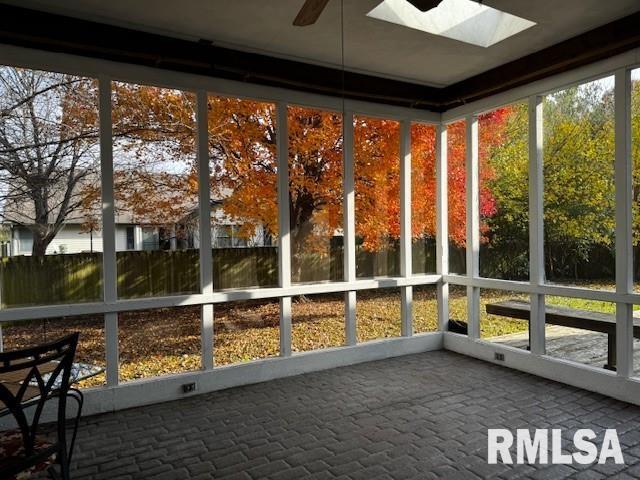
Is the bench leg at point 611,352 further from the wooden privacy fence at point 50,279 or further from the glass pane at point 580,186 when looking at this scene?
the wooden privacy fence at point 50,279

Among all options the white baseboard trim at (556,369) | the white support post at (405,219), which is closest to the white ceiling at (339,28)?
the white support post at (405,219)

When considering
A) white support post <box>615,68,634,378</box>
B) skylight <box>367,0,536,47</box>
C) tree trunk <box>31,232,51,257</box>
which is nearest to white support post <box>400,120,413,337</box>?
skylight <box>367,0,536,47</box>

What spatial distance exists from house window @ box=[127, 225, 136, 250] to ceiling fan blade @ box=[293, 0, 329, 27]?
95.5 inches

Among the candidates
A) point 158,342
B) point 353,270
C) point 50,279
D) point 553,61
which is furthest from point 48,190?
point 553,61

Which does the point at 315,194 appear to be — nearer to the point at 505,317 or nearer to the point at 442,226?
the point at 442,226

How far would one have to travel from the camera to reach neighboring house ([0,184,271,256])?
3.73 metres

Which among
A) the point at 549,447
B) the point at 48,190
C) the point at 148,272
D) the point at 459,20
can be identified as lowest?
the point at 549,447

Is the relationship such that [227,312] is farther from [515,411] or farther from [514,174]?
[514,174]

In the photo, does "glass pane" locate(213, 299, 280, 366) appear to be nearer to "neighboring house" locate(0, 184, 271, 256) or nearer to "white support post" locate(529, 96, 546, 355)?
"neighboring house" locate(0, 184, 271, 256)

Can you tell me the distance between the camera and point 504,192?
5227 millimetres

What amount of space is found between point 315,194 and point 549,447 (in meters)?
3.19

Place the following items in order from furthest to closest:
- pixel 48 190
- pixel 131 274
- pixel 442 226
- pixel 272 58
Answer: pixel 442 226 < pixel 272 58 < pixel 131 274 < pixel 48 190

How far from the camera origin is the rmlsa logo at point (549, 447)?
300 centimetres

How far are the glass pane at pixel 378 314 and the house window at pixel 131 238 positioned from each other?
2.56 m
